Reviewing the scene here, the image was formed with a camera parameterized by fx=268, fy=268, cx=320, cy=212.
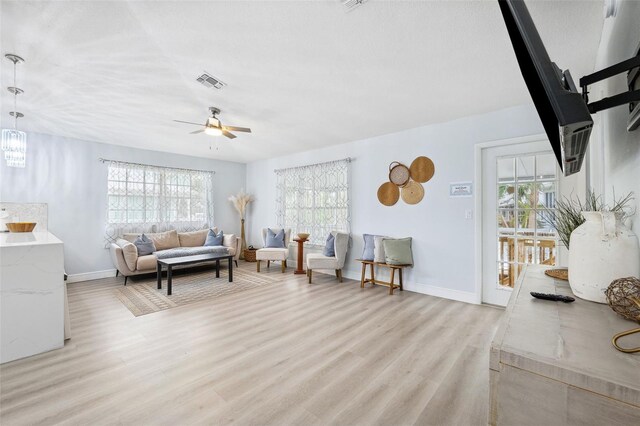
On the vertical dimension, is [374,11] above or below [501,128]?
above

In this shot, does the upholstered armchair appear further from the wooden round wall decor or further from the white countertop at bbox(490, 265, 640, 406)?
the white countertop at bbox(490, 265, 640, 406)

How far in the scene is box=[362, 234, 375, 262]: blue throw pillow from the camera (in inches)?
172

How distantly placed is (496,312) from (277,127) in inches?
157

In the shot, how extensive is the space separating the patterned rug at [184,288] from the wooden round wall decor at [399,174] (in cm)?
263

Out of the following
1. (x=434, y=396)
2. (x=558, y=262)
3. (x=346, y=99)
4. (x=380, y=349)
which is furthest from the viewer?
(x=346, y=99)

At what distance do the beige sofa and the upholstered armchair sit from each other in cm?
163

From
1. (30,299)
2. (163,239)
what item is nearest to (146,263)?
(163,239)

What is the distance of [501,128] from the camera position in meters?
3.38

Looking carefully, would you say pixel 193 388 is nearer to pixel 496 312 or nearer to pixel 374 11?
pixel 374 11

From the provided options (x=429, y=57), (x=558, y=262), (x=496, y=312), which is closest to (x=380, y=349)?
(x=496, y=312)

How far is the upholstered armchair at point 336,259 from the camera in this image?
4508 mm

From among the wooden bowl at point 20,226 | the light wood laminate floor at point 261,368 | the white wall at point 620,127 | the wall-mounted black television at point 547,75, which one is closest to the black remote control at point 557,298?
the white wall at point 620,127

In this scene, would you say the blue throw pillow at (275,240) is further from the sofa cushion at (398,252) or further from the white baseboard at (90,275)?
the white baseboard at (90,275)

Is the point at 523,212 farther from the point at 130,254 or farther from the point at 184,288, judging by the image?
the point at 130,254
